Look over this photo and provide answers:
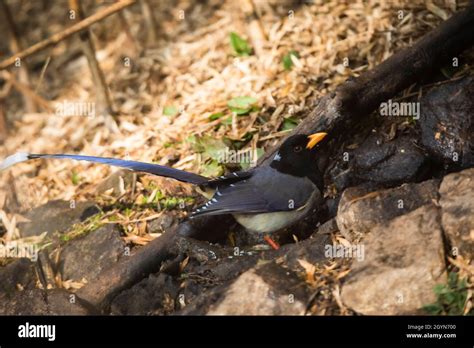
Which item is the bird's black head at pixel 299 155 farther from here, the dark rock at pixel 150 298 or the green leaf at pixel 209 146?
the dark rock at pixel 150 298

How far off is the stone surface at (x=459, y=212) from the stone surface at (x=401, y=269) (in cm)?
7

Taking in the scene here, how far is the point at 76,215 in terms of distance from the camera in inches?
238

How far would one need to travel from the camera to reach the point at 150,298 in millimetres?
4805

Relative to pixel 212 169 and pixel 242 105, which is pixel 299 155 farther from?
pixel 242 105

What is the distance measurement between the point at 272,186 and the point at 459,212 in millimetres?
1519

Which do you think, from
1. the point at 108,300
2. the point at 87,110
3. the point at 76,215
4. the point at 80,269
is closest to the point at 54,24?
the point at 87,110

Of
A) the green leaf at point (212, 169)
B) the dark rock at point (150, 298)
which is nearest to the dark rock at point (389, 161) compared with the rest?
the green leaf at point (212, 169)

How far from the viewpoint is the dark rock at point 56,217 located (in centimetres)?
598

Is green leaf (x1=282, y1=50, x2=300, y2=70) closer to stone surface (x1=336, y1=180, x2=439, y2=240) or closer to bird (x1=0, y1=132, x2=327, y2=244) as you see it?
bird (x1=0, y1=132, x2=327, y2=244)

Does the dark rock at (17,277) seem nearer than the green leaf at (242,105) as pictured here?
Yes

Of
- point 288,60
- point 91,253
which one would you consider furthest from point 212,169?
point 288,60

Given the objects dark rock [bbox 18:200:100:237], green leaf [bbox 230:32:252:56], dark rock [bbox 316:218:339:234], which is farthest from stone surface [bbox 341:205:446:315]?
green leaf [bbox 230:32:252:56]
